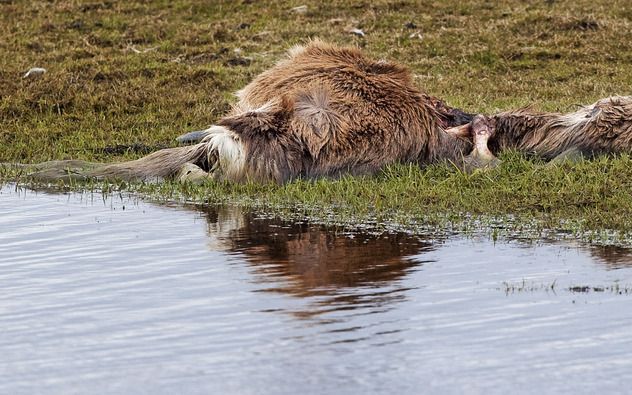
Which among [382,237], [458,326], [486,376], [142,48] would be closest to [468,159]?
[382,237]

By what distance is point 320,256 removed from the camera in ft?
20.4

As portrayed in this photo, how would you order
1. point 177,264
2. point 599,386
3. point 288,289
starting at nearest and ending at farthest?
point 599,386 → point 288,289 → point 177,264

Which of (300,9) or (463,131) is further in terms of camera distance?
(300,9)

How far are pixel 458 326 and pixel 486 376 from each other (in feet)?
2.07

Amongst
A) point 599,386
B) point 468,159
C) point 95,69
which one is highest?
point 95,69

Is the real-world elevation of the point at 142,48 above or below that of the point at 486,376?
above

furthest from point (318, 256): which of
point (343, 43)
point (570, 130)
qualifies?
point (343, 43)

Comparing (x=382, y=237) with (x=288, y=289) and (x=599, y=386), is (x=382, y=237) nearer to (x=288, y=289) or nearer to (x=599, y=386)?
(x=288, y=289)

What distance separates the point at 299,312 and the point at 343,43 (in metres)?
8.88

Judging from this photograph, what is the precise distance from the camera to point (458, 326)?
482 cm

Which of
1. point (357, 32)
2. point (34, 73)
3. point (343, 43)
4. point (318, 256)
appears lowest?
point (318, 256)

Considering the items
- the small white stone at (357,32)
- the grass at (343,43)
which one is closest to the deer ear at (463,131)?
the grass at (343,43)

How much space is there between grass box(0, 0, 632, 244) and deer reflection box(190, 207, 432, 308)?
0.41 m

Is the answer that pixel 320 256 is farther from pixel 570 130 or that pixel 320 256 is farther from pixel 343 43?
pixel 343 43
